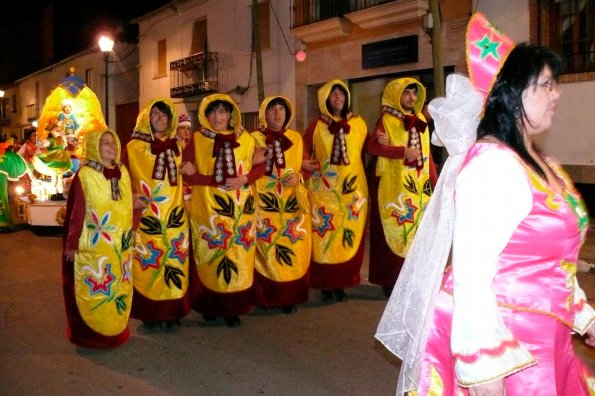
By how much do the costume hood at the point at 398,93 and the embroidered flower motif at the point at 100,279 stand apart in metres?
3.26

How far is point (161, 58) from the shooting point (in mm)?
26859

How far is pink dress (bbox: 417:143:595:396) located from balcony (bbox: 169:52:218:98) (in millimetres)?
21125

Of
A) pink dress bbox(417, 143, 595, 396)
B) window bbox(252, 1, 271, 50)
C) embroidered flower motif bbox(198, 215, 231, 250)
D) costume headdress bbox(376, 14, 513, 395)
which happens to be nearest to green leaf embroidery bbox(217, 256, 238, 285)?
embroidered flower motif bbox(198, 215, 231, 250)

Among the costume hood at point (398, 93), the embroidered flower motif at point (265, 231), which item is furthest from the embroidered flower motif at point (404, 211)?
the embroidered flower motif at point (265, 231)

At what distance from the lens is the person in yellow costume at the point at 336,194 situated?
6617mm

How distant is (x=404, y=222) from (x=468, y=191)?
Answer: 4.81m

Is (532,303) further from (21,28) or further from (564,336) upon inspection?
(21,28)

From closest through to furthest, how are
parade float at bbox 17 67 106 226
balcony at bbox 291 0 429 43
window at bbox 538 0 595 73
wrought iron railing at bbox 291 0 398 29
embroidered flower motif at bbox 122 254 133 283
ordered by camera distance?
embroidered flower motif at bbox 122 254 133 283, window at bbox 538 0 595 73, parade float at bbox 17 67 106 226, balcony at bbox 291 0 429 43, wrought iron railing at bbox 291 0 398 29

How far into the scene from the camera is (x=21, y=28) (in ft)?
172

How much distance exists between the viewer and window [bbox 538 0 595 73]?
1159cm

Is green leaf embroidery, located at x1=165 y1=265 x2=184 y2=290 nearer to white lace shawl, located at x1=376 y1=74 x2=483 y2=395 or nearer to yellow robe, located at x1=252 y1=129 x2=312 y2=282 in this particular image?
yellow robe, located at x1=252 y1=129 x2=312 y2=282

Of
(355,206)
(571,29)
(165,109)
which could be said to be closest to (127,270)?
(165,109)

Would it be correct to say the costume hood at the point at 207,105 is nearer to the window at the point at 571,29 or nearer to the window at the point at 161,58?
the window at the point at 571,29

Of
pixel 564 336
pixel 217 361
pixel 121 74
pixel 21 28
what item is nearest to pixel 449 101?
pixel 564 336
